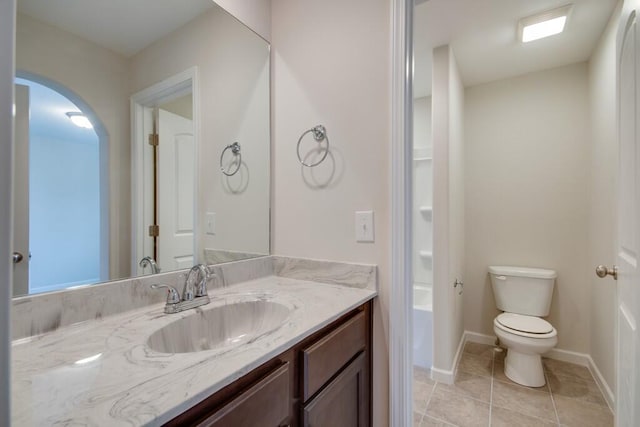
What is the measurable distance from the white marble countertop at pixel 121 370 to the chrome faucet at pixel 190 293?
3 centimetres

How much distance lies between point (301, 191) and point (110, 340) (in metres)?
→ 0.88

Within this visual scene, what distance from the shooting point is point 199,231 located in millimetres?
1188

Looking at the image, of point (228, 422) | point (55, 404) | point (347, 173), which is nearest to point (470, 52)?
point (347, 173)

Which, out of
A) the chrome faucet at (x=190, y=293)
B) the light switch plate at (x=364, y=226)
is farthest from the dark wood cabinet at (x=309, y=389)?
the chrome faucet at (x=190, y=293)

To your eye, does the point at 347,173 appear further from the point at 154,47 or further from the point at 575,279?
the point at 575,279

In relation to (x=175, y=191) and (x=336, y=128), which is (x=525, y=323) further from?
(x=175, y=191)

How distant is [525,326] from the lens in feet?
6.56

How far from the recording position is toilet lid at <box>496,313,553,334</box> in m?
1.94

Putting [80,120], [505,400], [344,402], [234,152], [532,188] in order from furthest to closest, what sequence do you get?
1. [532,188]
2. [505,400]
3. [234,152]
4. [344,402]
5. [80,120]

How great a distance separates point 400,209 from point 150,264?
36.6 inches

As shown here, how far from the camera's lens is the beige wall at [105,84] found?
0.77 m

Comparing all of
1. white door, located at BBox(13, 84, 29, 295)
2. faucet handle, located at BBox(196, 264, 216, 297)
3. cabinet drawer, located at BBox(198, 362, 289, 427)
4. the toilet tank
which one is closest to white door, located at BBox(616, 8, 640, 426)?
cabinet drawer, located at BBox(198, 362, 289, 427)

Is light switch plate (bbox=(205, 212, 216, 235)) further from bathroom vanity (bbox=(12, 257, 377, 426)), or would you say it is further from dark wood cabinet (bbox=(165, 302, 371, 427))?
dark wood cabinet (bbox=(165, 302, 371, 427))

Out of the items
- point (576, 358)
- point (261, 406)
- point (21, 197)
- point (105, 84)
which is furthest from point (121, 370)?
point (576, 358)
